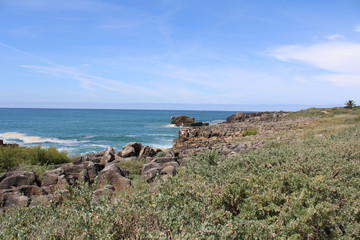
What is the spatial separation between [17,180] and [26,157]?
143 inches

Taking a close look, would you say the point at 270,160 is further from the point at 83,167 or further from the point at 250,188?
the point at 83,167

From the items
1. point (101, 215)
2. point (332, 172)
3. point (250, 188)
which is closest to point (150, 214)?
point (101, 215)

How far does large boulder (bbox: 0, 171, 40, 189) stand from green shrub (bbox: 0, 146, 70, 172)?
7.14 feet

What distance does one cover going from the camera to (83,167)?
10.3 m

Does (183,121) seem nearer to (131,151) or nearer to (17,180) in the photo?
(131,151)

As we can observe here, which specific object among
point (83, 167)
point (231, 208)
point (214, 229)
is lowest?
point (83, 167)

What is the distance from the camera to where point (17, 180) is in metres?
8.68

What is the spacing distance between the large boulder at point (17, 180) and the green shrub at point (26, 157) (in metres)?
2.18

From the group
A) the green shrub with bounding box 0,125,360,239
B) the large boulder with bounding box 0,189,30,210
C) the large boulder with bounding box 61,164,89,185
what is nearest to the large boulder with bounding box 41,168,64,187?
the large boulder with bounding box 61,164,89,185

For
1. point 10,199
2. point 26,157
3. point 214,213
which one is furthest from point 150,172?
point 26,157

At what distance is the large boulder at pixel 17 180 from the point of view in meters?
8.48

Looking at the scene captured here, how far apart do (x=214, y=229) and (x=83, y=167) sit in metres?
8.58

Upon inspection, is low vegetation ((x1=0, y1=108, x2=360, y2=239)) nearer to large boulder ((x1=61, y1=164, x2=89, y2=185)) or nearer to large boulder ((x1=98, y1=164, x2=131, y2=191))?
large boulder ((x1=98, y1=164, x2=131, y2=191))

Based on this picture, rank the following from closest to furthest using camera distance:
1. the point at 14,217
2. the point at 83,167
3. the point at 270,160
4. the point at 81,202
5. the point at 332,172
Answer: the point at 14,217 < the point at 81,202 < the point at 332,172 < the point at 270,160 < the point at 83,167
